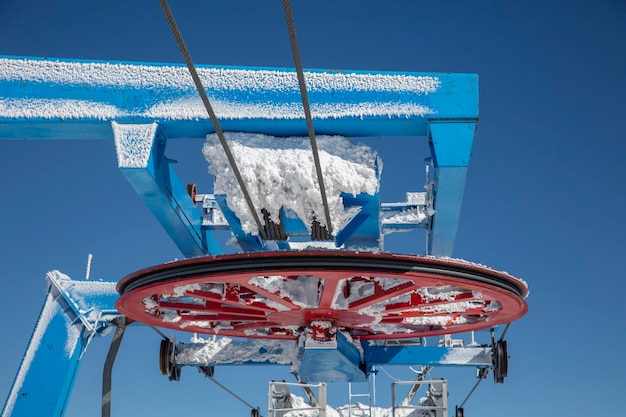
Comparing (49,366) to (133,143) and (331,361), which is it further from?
(133,143)

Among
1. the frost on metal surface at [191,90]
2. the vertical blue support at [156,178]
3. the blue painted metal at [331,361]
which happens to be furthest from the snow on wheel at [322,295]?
the frost on metal surface at [191,90]

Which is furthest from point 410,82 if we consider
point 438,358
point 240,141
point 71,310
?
point 71,310

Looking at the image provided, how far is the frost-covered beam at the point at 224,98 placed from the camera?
21.1 ft

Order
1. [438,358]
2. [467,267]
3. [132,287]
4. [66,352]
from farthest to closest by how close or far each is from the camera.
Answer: [438,358]
[66,352]
[132,287]
[467,267]

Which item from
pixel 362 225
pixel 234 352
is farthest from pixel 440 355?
pixel 362 225

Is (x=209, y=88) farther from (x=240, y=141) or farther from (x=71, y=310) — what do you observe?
(x=71, y=310)

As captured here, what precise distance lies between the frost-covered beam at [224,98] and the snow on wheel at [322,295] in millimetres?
1460

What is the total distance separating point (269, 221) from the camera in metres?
6.74

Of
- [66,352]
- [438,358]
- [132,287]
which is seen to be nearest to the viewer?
[132,287]

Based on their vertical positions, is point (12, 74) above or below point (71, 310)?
above

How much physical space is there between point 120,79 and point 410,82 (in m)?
2.76

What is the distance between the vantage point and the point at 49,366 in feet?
30.2

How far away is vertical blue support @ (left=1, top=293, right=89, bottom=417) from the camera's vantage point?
349 inches

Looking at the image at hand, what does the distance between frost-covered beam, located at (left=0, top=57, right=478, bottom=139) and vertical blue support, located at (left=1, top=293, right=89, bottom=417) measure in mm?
3746
